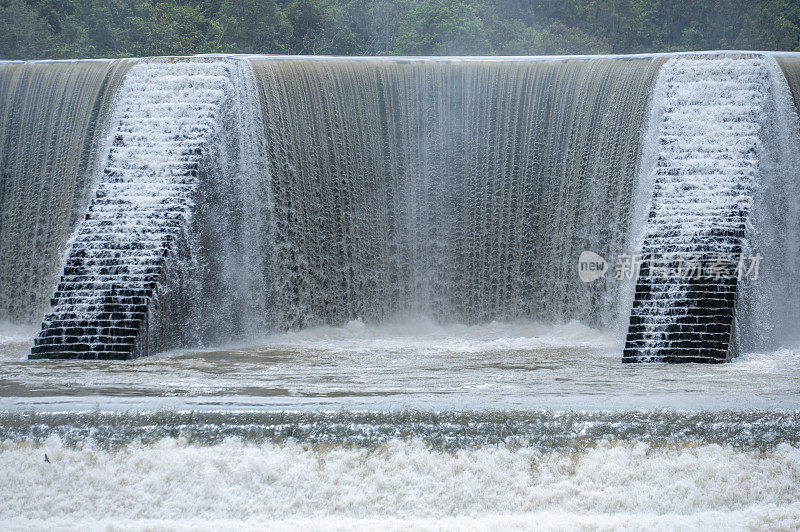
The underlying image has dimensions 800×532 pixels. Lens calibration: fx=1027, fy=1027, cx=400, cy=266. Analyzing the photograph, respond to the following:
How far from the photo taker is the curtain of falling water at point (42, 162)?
12.0 m

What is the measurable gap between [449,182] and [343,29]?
14183mm

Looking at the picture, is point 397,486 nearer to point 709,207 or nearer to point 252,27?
point 709,207

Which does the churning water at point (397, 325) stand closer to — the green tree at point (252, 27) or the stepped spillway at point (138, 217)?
the stepped spillway at point (138, 217)

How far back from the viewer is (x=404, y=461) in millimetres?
5586

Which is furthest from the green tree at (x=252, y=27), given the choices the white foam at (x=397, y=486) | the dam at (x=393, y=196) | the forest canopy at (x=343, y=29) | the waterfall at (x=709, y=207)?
the white foam at (x=397, y=486)

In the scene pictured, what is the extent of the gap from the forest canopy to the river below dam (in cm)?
1870

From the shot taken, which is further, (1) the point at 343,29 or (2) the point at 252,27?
(1) the point at 343,29

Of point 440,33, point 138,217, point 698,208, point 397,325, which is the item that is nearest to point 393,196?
point 397,325

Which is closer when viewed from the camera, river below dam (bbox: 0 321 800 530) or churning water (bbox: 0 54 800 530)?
river below dam (bbox: 0 321 800 530)

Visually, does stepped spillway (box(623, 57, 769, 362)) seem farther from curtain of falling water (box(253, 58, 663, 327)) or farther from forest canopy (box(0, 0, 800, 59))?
forest canopy (box(0, 0, 800, 59))

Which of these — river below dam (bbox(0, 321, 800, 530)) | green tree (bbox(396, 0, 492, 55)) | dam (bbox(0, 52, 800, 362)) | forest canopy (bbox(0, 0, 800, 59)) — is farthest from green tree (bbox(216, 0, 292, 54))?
river below dam (bbox(0, 321, 800, 530))

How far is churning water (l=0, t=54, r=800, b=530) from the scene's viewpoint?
17.9ft

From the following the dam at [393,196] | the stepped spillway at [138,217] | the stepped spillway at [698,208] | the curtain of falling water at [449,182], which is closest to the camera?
the stepped spillway at [698,208]

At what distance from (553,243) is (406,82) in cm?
264
